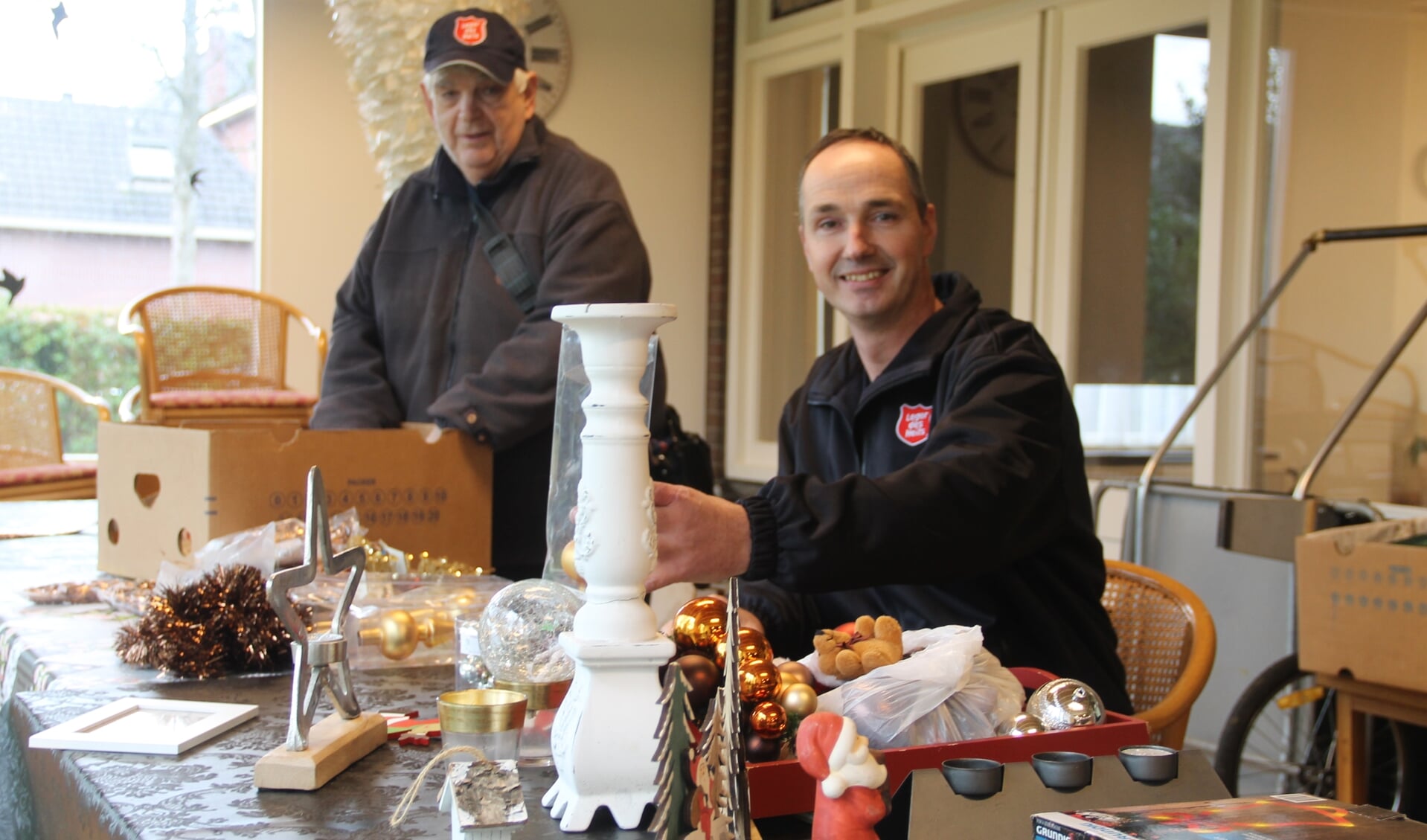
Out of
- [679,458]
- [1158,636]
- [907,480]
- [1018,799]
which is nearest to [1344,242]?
[679,458]

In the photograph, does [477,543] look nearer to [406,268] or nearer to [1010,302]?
[406,268]

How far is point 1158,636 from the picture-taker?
5.32ft

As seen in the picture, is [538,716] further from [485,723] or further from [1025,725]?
[1025,725]

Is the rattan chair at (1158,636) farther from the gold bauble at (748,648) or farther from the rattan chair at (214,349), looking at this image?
the rattan chair at (214,349)

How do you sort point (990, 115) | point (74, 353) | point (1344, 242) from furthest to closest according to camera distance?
1. point (74, 353)
2. point (990, 115)
3. point (1344, 242)

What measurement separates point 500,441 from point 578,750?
1195mm

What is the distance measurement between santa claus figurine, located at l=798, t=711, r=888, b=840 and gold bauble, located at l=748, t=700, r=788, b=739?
0.49 feet

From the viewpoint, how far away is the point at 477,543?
1878 millimetres

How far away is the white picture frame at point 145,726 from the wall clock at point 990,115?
405 centimetres

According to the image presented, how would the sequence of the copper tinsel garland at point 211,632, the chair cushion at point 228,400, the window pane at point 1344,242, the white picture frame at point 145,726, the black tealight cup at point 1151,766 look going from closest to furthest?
the black tealight cup at point 1151,766 < the white picture frame at point 145,726 < the copper tinsel garland at point 211,632 < the chair cushion at point 228,400 < the window pane at point 1344,242

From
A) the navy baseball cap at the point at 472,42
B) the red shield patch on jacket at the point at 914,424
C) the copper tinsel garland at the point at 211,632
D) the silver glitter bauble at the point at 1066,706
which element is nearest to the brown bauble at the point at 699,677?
the silver glitter bauble at the point at 1066,706

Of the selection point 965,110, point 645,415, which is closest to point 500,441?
point 645,415

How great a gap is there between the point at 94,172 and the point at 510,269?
378cm

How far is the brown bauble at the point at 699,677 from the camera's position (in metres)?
0.87
